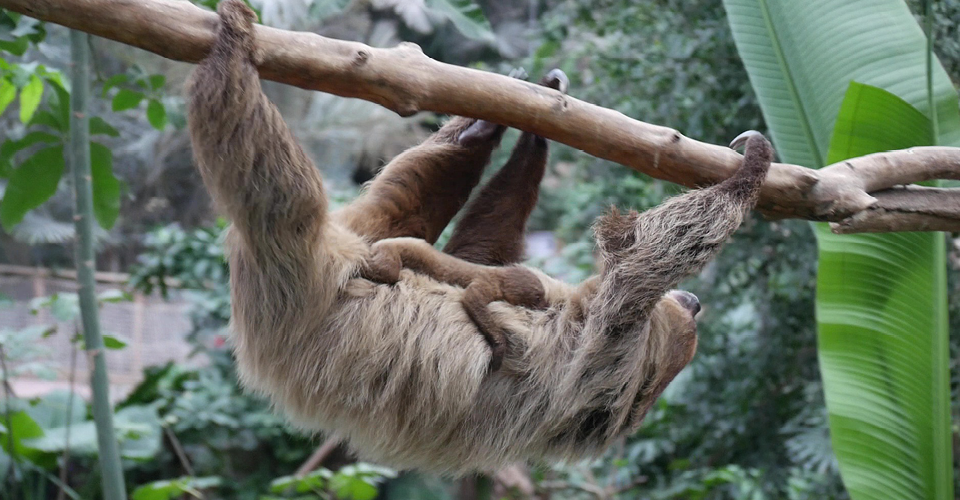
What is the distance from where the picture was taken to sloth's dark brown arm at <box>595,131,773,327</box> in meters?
2.78

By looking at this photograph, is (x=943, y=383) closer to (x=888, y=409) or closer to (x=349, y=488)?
(x=888, y=409)

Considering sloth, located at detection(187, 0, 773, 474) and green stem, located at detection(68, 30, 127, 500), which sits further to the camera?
green stem, located at detection(68, 30, 127, 500)

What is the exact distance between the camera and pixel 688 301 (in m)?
3.52

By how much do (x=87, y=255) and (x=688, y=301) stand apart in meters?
2.66

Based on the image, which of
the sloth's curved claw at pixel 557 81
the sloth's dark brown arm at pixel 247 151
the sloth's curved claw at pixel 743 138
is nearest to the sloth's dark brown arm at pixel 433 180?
the sloth's curved claw at pixel 557 81

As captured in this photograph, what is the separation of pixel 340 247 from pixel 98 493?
5.23m

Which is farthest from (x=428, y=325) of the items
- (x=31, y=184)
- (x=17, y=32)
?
(x=17, y=32)

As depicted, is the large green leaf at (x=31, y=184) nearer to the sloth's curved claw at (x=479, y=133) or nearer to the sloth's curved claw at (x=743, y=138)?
the sloth's curved claw at (x=479, y=133)

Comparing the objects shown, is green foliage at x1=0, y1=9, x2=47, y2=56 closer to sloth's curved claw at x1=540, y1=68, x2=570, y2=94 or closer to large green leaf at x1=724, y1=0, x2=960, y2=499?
sloth's curved claw at x1=540, y1=68, x2=570, y2=94

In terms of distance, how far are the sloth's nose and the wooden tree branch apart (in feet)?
2.27

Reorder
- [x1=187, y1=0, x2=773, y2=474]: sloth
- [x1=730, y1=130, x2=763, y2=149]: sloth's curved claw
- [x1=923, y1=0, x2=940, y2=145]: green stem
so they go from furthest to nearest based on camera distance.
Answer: [x1=923, y1=0, x2=940, y2=145]: green stem → [x1=730, y1=130, x2=763, y2=149]: sloth's curved claw → [x1=187, y1=0, x2=773, y2=474]: sloth

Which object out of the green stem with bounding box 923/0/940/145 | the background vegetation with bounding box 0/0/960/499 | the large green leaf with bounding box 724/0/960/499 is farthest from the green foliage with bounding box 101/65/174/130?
the green stem with bounding box 923/0/940/145

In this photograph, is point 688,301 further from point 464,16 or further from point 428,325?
point 464,16

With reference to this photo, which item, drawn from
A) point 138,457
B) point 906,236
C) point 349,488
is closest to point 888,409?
point 906,236
